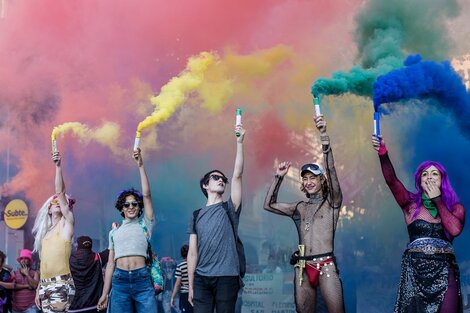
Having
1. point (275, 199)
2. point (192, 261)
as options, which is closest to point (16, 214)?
point (192, 261)

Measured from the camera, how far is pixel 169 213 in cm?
1049

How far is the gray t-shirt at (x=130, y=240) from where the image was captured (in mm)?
6504

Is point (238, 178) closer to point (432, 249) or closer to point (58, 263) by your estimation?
point (432, 249)

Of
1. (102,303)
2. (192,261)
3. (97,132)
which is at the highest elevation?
(97,132)

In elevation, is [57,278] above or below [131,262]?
below

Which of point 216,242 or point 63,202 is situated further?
point 63,202

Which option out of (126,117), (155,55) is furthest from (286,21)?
(126,117)

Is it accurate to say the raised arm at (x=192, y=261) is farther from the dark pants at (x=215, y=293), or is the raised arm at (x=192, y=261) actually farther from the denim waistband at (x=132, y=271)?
the denim waistband at (x=132, y=271)

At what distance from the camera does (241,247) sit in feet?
20.8

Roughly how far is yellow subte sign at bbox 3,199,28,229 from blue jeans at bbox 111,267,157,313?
16.5 ft

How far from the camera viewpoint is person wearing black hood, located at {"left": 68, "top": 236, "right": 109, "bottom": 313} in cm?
745

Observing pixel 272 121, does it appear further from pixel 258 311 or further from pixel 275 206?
pixel 275 206

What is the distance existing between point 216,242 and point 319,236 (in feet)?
2.97

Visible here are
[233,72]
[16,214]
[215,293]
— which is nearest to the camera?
[215,293]
